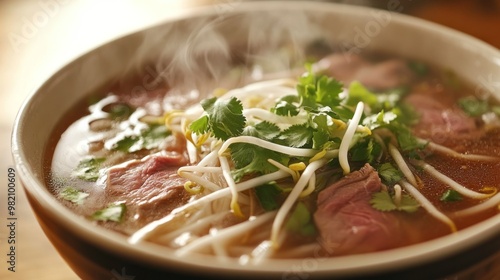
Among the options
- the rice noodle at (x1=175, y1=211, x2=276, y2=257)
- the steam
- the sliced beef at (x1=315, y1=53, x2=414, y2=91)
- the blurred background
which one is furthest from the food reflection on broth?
the blurred background

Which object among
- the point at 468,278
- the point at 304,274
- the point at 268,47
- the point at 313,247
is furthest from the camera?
the point at 268,47

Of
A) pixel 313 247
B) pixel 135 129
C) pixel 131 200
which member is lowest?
pixel 313 247

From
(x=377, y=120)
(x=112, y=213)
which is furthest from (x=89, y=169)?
(x=377, y=120)

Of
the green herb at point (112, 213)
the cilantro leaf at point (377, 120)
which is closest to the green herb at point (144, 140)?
the green herb at point (112, 213)

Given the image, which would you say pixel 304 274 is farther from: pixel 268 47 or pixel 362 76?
pixel 268 47

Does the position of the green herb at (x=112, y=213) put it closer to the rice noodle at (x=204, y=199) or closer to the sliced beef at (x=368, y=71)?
the rice noodle at (x=204, y=199)

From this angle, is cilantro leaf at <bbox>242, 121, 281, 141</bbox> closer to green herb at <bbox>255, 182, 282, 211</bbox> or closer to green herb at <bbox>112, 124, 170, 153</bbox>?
green herb at <bbox>255, 182, 282, 211</bbox>

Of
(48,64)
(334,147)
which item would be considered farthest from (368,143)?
(48,64)
